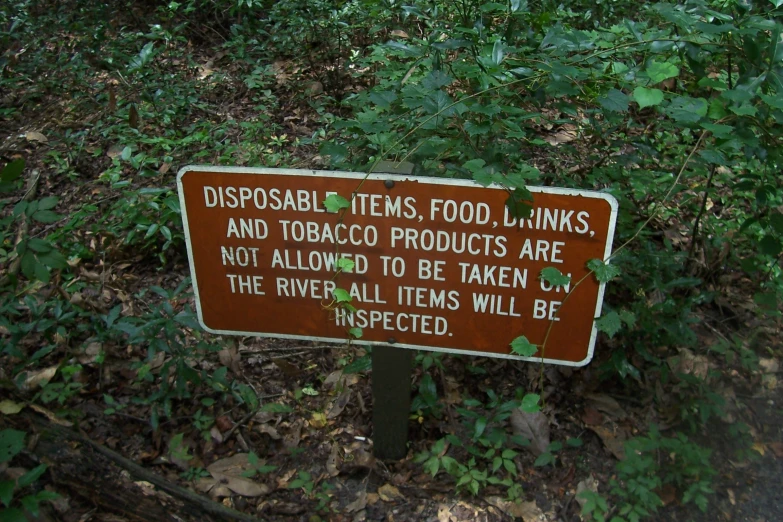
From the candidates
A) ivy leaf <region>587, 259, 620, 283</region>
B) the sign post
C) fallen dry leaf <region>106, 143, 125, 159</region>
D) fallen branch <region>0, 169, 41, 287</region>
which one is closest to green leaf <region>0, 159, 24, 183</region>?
the sign post

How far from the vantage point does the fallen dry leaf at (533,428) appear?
244 cm

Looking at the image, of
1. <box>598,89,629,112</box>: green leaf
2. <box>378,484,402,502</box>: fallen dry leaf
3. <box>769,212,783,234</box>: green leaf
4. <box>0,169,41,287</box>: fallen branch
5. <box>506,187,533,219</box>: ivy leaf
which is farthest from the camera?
<box>0,169,41,287</box>: fallen branch

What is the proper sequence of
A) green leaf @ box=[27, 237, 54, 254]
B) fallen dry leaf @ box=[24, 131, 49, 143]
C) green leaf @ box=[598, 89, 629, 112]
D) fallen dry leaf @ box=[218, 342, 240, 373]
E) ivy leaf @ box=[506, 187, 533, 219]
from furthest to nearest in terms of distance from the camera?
fallen dry leaf @ box=[24, 131, 49, 143] → fallen dry leaf @ box=[218, 342, 240, 373] → green leaf @ box=[27, 237, 54, 254] → green leaf @ box=[598, 89, 629, 112] → ivy leaf @ box=[506, 187, 533, 219]

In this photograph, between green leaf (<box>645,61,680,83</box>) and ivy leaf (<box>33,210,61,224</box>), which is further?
ivy leaf (<box>33,210,61,224</box>)

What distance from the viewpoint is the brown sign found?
1.61m

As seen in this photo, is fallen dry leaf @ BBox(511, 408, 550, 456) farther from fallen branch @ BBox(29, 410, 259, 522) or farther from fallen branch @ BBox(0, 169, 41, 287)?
fallen branch @ BBox(0, 169, 41, 287)

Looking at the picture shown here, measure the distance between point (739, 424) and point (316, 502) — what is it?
1565 millimetres

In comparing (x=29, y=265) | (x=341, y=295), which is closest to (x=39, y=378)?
(x=29, y=265)

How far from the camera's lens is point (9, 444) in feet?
6.29

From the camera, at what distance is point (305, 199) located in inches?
65.6

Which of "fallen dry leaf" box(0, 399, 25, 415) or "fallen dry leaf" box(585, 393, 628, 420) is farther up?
"fallen dry leaf" box(0, 399, 25, 415)

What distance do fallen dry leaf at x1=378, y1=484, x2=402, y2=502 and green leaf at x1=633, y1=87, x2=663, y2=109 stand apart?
1.49 m

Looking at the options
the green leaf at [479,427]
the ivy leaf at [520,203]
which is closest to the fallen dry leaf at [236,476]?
the green leaf at [479,427]

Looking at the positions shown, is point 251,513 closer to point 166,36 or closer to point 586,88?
point 586,88
